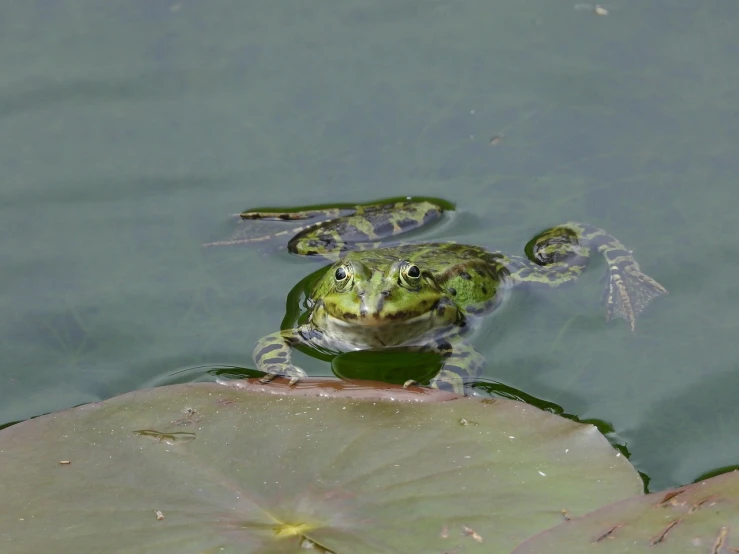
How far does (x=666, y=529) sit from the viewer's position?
2.02 m

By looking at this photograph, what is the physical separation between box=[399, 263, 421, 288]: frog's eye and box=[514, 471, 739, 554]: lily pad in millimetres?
1328

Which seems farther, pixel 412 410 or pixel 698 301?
pixel 698 301

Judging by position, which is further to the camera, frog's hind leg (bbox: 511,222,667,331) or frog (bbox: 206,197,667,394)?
frog's hind leg (bbox: 511,222,667,331)

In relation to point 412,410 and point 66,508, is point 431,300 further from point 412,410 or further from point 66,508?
point 66,508

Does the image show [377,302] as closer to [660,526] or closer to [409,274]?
[409,274]

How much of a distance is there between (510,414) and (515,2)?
3.05 metres

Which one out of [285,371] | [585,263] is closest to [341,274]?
[285,371]

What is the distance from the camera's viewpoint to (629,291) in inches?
136

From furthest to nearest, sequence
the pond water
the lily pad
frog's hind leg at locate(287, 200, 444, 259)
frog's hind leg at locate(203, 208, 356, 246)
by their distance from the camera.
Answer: frog's hind leg at locate(287, 200, 444, 259) < frog's hind leg at locate(203, 208, 356, 246) < the pond water < the lily pad

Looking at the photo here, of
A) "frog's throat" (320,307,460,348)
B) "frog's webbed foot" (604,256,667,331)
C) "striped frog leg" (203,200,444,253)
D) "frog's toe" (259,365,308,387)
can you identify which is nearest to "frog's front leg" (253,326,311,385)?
"frog's toe" (259,365,308,387)

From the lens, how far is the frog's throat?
3.24m

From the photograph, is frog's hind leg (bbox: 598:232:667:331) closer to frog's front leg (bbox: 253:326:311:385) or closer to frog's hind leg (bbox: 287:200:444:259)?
frog's hind leg (bbox: 287:200:444:259)

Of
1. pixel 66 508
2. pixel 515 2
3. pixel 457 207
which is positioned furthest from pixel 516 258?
pixel 66 508

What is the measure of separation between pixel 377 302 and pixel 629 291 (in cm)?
104
